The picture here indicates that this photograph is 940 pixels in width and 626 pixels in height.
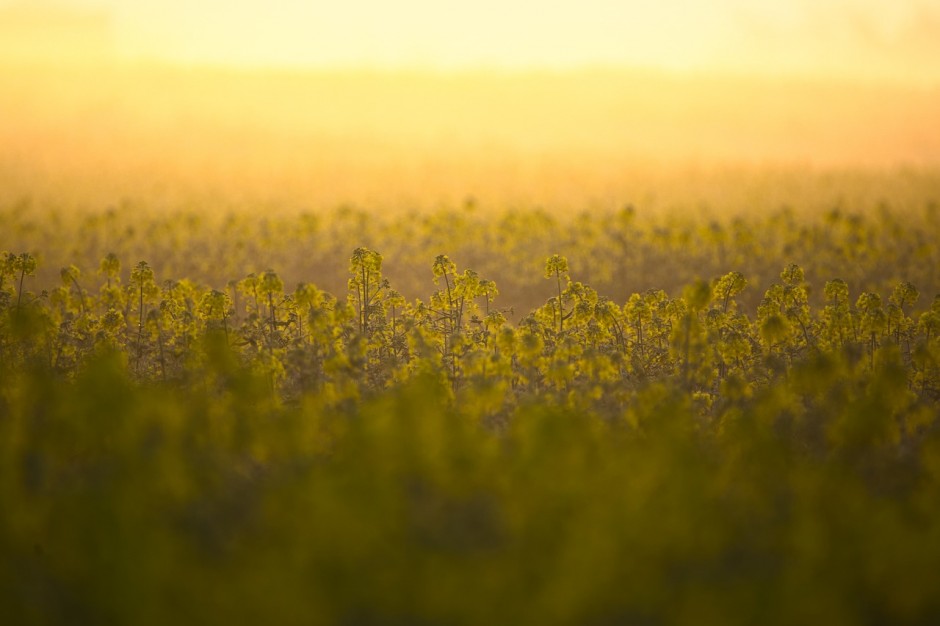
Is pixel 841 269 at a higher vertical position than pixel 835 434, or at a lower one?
higher

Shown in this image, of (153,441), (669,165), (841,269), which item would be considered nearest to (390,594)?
(153,441)

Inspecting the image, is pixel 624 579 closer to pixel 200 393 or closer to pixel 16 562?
pixel 16 562

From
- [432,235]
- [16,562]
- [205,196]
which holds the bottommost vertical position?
[16,562]

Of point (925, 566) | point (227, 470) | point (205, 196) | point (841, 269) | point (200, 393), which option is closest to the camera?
point (925, 566)

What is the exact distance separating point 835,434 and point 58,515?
8.34 metres

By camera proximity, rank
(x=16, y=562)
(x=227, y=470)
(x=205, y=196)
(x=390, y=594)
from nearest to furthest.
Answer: (x=390, y=594)
(x=16, y=562)
(x=227, y=470)
(x=205, y=196)

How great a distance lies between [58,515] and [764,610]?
6.05 m

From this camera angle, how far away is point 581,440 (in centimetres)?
877

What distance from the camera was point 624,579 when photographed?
6.79 metres

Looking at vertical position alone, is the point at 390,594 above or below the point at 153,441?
below

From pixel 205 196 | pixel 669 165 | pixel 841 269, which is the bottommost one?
pixel 841 269

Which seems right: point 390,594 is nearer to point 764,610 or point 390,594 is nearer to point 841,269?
point 764,610

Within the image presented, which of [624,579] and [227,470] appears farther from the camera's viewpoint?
[227,470]

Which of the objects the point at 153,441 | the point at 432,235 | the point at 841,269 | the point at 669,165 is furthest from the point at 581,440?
the point at 669,165
